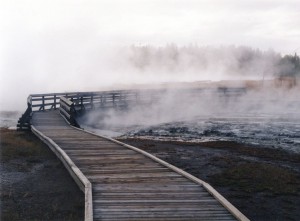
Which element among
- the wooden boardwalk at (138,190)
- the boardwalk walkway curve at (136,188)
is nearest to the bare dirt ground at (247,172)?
the boardwalk walkway curve at (136,188)

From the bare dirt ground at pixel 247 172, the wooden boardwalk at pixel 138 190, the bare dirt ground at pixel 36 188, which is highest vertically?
the wooden boardwalk at pixel 138 190

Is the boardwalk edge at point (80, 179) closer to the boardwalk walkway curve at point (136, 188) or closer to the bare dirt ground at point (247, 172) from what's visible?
the boardwalk walkway curve at point (136, 188)

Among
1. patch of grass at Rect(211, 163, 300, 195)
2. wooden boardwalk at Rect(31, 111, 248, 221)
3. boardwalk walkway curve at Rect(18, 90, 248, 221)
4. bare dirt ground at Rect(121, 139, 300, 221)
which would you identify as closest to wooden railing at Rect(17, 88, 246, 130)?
bare dirt ground at Rect(121, 139, 300, 221)

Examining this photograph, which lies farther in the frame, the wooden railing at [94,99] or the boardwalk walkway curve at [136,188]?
the wooden railing at [94,99]

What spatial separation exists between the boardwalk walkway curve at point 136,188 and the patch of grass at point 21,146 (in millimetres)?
1677

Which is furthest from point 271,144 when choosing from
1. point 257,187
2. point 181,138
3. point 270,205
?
point 270,205

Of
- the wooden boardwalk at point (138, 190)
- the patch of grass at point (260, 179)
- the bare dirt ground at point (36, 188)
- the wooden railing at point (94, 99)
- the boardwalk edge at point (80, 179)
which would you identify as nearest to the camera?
the boardwalk edge at point (80, 179)

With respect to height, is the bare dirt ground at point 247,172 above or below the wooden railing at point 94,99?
below

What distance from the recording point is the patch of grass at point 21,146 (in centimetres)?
1418

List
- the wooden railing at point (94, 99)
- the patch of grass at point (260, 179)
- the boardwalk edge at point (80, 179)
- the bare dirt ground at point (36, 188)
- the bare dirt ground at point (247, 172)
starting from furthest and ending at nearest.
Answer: the wooden railing at point (94, 99) < the patch of grass at point (260, 179) < the bare dirt ground at point (247, 172) < the bare dirt ground at point (36, 188) < the boardwalk edge at point (80, 179)

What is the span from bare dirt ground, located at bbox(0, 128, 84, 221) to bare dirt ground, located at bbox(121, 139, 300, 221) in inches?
135

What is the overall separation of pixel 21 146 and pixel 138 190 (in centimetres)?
868

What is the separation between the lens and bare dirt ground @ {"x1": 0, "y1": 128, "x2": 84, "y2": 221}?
8.23m

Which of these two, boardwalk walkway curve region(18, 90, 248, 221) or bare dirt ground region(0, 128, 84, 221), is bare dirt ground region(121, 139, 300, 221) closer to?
boardwalk walkway curve region(18, 90, 248, 221)
